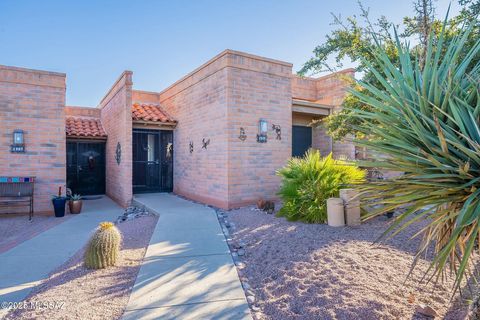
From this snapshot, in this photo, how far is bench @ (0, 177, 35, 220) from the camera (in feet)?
28.2

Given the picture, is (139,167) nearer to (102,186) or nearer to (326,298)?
(102,186)

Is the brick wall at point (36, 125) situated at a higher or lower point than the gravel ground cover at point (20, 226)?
higher

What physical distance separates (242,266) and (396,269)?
6.76 feet

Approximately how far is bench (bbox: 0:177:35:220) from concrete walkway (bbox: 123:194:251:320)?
16.8 feet

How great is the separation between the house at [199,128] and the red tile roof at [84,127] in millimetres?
478

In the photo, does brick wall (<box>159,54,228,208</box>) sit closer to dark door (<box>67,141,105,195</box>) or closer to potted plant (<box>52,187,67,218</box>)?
potted plant (<box>52,187,67,218</box>)

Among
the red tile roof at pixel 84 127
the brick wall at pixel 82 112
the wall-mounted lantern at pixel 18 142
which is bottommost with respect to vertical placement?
the wall-mounted lantern at pixel 18 142

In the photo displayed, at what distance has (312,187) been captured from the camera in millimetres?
6500

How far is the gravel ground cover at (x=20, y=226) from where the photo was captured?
643 centimetres

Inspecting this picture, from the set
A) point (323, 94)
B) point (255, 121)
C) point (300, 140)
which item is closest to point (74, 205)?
point (255, 121)

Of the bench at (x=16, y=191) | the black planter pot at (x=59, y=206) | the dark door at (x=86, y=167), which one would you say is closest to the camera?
the bench at (x=16, y=191)

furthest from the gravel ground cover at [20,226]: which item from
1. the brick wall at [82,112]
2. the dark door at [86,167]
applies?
the brick wall at [82,112]

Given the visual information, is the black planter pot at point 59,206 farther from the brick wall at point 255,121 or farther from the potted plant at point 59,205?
the brick wall at point 255,121

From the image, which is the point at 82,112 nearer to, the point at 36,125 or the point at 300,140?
the point at 36,125
